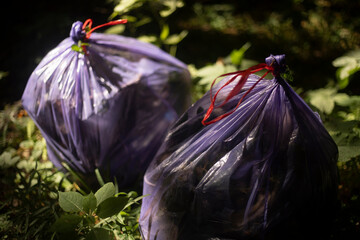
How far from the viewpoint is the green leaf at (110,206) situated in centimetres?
99

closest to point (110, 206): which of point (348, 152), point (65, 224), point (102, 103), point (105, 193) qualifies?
point (105, 193)

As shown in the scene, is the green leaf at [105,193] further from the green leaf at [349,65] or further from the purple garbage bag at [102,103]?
the green leaf at [349,65]

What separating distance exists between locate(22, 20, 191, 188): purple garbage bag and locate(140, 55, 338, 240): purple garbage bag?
0.43m

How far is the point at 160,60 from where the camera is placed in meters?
1.50

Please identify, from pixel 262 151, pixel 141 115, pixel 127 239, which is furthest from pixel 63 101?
pixel 262 151

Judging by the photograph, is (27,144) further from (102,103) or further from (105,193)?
(105,193)

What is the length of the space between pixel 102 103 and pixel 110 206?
1.56ft

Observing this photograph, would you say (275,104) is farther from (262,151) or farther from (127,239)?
(127,239)

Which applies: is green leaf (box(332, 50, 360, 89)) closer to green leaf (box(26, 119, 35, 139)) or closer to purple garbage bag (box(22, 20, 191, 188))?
purple garbage bag (box(22, 20, 191, 188))

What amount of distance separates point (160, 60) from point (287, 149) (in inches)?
33.3

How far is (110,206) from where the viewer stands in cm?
100

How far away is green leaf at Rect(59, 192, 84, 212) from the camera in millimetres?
997

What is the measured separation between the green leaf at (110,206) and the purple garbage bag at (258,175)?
0.51ft

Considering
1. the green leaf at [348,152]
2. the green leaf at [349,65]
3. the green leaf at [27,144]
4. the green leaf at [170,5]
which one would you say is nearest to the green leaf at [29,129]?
the green leaf at [27,144]
